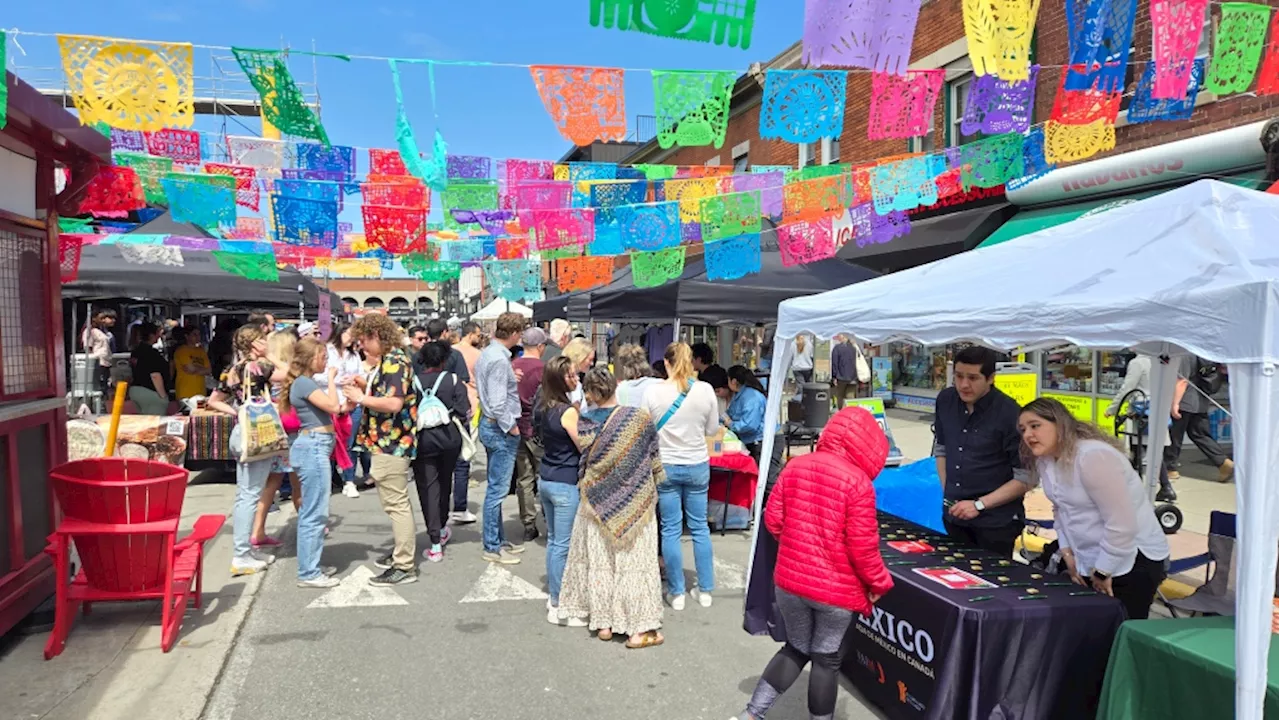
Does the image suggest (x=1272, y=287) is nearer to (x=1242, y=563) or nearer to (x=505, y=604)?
(x=1242, y=563)

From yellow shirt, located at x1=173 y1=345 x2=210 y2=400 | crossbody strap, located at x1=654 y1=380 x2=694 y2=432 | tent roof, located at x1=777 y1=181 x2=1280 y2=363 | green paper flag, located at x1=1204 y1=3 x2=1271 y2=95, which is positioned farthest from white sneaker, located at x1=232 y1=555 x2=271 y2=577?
green paper flag, located at x1=1204 y1=3 x2=1271 y2=95

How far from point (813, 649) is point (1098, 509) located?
1467mm

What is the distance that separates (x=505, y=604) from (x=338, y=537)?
2432mm

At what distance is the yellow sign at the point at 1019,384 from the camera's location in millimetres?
10320

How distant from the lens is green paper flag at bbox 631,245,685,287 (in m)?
9.54

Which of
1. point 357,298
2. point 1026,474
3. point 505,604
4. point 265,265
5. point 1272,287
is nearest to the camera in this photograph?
point 1272,287

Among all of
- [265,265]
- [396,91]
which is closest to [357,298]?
[265,265]

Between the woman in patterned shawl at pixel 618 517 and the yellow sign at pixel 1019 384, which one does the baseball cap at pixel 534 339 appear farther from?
the yellow sign at pixel 1019 384

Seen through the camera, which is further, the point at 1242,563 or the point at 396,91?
the point at 396,91

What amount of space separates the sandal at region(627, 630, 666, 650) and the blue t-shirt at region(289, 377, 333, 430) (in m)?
2.66

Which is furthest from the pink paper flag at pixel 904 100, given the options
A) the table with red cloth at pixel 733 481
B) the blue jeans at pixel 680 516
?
the blue jeans at pixel 680 516

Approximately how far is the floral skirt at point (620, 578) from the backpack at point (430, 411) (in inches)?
59.4

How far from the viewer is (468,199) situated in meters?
11.0

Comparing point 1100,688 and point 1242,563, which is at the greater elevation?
point 1242,563
